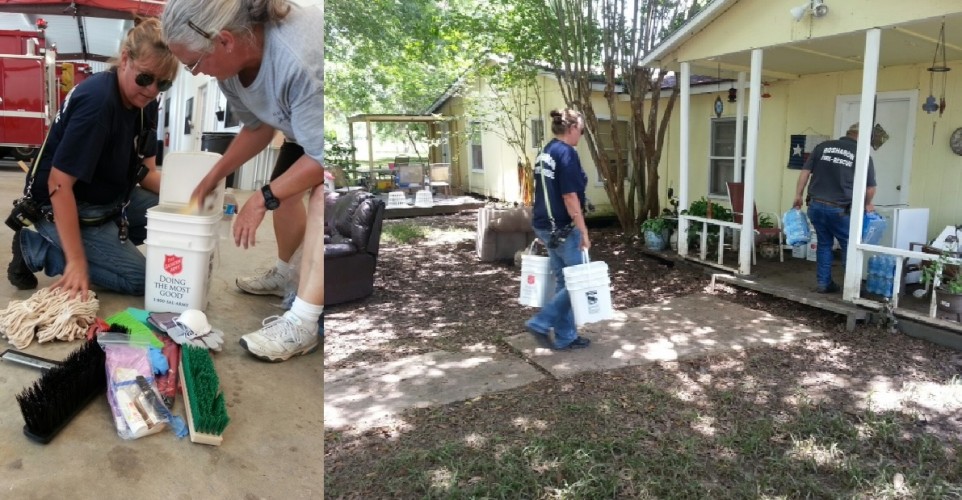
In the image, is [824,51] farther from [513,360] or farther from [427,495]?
[427,495]

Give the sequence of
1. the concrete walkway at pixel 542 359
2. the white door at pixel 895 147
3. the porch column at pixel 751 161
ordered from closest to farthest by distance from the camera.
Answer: the concrete walkway at pixel 542 359 → the porch column at pixel 751 161 → the white door at pixel 895 147

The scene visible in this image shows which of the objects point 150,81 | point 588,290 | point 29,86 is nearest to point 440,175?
point 588,290

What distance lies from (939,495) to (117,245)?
284cm

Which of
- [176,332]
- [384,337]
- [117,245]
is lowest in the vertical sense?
[384,337]

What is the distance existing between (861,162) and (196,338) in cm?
400

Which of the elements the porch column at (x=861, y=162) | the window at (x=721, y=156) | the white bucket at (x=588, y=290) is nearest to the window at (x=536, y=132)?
the window at (x=721, y=156)

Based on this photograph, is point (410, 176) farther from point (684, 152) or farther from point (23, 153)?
point (23, 153)

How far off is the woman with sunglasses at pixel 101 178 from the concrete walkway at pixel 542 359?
910 millimetres

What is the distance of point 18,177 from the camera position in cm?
318

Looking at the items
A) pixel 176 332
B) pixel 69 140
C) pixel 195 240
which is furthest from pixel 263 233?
pixel 69 140

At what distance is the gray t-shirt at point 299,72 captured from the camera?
3.21 feet

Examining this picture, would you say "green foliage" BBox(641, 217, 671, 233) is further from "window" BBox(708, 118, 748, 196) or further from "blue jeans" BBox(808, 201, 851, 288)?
"blue jeans" BBox(808, 201, 851, 288)

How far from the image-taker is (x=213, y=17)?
3.25 feet

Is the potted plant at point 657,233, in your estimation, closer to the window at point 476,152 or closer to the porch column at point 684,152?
the porch column at point 684,152
